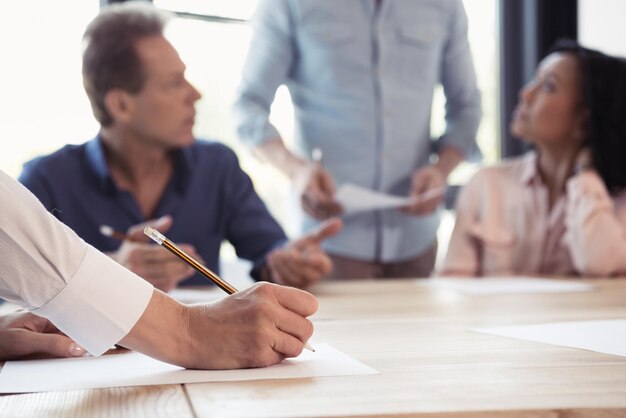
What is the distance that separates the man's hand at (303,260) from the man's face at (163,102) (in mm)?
378

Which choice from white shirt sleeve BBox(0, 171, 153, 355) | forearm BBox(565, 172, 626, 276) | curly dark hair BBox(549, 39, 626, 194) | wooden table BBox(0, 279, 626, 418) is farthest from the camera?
curly dark hair BBox(549, 39, 626, 194)

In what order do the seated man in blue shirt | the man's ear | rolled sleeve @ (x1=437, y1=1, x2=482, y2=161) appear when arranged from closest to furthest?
the seated man in blue shirt
the man's ear
rolled sleeve @ (x1=437, y1=1, x2=482, y2=161)

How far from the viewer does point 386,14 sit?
2.45 metres

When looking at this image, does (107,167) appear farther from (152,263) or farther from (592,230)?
(592,230)

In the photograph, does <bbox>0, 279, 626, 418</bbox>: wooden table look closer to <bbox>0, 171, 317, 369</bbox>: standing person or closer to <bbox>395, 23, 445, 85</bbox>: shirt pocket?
<bbox>0, 171, 317, 369</bbox>: standing person

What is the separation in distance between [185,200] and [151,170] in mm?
108

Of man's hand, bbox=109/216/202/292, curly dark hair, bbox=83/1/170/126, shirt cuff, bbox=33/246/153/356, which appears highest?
curly dark hair, bbox=83/1/170/126

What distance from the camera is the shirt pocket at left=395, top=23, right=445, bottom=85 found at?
246 cm

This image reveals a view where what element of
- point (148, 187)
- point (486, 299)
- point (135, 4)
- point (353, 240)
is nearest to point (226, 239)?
point (148, 187)

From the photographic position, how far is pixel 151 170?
1.98 m

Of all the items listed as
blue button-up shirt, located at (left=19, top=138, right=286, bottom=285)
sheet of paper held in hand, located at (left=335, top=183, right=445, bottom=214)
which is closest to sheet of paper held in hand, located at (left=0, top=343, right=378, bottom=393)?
blue button-up shirt, located at (left=19, top=138, right=286, bottom=285)

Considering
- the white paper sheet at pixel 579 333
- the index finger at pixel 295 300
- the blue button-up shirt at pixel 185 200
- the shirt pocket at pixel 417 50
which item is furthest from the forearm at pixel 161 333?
the shirt pocket at pixel 417 50

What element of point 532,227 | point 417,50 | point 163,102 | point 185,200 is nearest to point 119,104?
point 163,102

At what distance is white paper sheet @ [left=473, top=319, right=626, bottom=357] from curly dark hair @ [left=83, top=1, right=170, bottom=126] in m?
1.11
